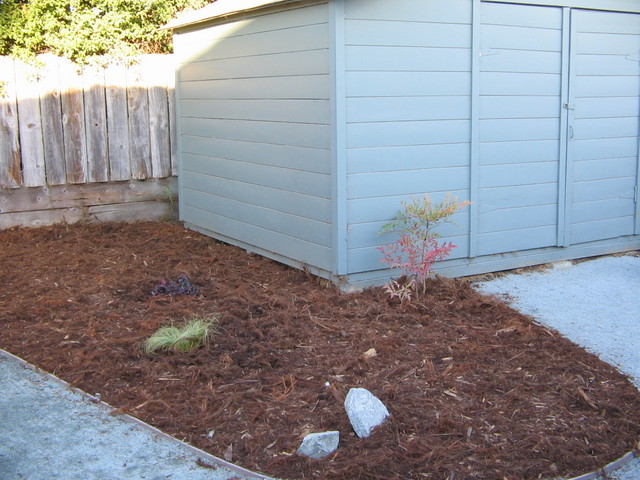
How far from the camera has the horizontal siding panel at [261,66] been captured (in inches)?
230

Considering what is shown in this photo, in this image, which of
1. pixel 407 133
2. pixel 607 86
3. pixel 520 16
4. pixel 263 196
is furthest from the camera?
pixel 607 86

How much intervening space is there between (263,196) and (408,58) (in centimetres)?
180

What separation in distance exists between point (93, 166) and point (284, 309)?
360 cm

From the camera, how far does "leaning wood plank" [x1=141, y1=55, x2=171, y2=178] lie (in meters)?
8.41

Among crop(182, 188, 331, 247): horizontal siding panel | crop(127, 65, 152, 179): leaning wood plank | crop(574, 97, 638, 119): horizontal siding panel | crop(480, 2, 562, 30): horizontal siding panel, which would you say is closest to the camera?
crop(182, 188, 331, 247): horizontal siding panel

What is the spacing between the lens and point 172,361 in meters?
4.58

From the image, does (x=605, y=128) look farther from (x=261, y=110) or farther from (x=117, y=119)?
(x=117, y=119)

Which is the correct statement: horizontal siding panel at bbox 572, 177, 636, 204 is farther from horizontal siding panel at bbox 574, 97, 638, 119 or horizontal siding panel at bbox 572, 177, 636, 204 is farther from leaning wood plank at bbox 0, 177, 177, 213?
leaning wood plank at bbox 0, 177, 177, 213

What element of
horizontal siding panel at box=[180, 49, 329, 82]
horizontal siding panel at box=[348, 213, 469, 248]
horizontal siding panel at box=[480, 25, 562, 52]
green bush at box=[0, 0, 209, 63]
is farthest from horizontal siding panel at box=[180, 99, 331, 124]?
horizontal siding panel at box=[480, 25, 562, 52]

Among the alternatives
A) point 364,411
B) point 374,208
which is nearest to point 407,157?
point 374,208

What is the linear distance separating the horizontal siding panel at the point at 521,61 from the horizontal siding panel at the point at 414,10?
37cm

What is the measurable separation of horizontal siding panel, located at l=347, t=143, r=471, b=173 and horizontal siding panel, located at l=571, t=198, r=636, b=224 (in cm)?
140

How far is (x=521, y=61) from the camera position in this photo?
6465 millimetres

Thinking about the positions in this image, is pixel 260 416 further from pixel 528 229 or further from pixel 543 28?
pixel 543 28
